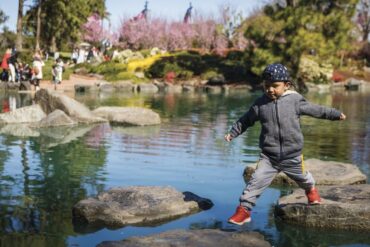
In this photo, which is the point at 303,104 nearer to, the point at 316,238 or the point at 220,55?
the point at 316,238

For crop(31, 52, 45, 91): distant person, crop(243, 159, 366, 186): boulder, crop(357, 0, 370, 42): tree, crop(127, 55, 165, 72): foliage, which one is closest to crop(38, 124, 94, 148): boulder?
crop(243, 159, 366, 186): boulder

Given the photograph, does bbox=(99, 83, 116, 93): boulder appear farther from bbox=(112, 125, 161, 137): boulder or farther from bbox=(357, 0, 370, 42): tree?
bbox=(357, 0, 370, 42): tree

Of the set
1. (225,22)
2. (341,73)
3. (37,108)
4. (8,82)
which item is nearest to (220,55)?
(341,73)

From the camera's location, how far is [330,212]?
18.2ft

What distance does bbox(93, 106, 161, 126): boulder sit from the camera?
14.1 m

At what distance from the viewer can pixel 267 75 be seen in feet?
17.4

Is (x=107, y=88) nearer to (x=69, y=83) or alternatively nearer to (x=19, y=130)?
(x=69, y=83)

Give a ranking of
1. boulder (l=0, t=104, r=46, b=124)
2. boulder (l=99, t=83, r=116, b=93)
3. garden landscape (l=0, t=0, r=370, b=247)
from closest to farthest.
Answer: garden landscape (l=0, t=0, r=370, b=247), boulder (l=0, t=104, r=46, b=124), boulder (l=99, t=83, r=116, b=93)

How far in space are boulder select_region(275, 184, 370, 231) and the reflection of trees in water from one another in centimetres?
226

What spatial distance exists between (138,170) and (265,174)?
10.8ft

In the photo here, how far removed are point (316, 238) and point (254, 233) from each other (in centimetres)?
63

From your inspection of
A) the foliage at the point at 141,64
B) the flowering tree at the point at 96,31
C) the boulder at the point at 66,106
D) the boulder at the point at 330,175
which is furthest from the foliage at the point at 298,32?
the flowering tree at the point at 96,31

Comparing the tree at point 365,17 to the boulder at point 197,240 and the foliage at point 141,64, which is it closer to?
the foliage at point 141,64

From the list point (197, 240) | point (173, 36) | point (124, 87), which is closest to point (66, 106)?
point (197, 240)
